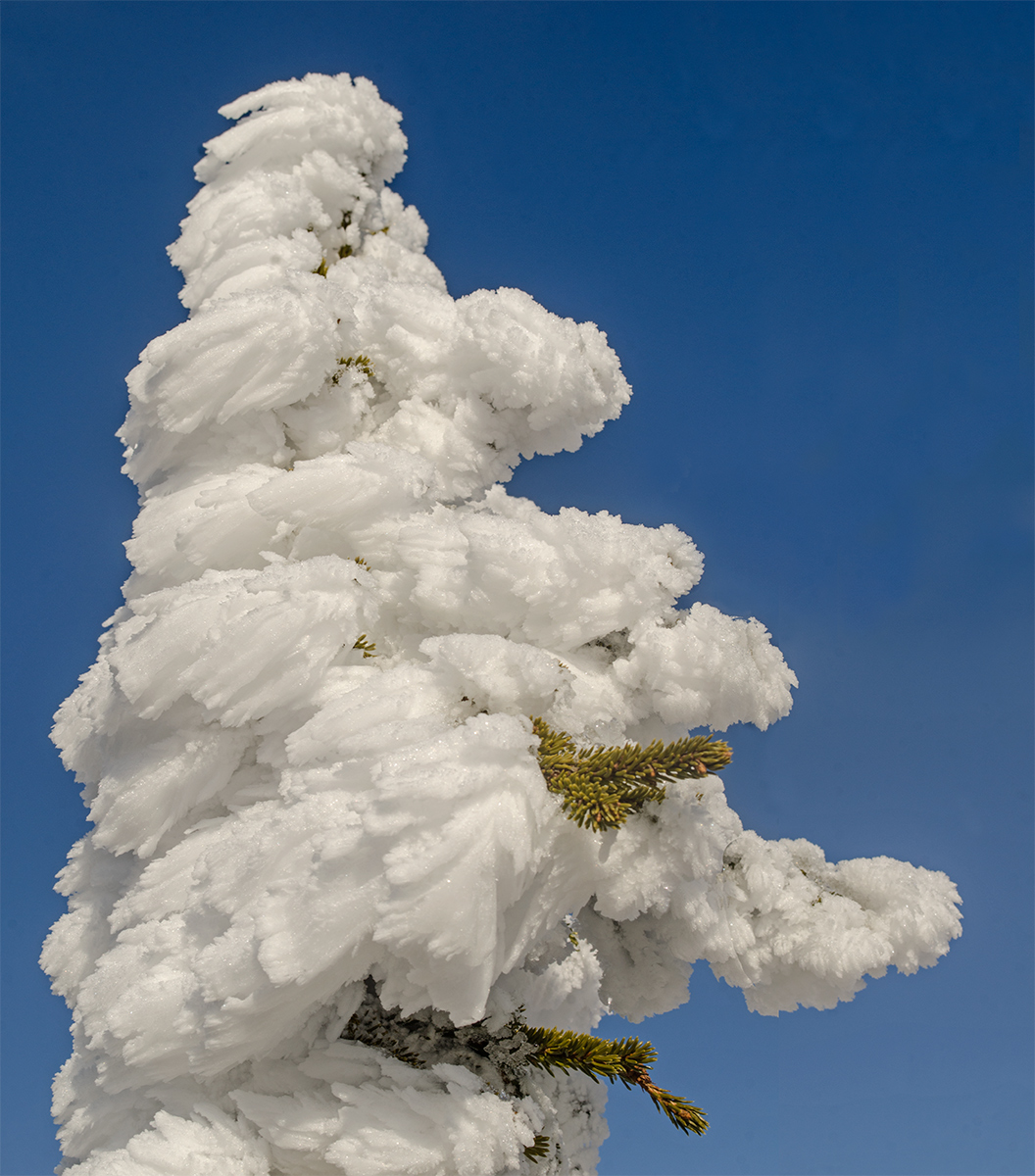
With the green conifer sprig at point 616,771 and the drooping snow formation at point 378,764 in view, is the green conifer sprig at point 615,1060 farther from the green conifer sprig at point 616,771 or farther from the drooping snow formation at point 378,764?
the green conifer sprig at point 616,771

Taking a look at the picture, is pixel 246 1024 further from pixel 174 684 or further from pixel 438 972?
pixel 174 684

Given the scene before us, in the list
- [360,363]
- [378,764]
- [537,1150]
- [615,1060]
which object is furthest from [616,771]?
[360,363]

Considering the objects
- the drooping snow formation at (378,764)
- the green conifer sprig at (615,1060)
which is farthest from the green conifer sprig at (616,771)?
the green conifer sprig at (615,1060)

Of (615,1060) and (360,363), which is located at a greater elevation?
(360,363)

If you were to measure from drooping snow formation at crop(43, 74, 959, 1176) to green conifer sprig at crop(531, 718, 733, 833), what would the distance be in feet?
0.30

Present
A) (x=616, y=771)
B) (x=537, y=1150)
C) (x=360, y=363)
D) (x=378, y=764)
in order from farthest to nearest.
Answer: (x=360, y=363) → (x=537, y=1150) → (x=616, y=771) → (x=378, y=764)

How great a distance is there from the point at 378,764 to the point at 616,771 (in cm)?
82

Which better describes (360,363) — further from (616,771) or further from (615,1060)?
(615,1060)

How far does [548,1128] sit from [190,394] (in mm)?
3489

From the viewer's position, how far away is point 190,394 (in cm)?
369

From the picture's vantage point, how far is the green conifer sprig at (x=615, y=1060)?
328 cm

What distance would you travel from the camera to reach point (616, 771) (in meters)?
2.93

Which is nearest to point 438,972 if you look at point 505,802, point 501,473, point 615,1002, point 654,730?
point 505,802

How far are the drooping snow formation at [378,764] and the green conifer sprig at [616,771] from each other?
0.30 ft
